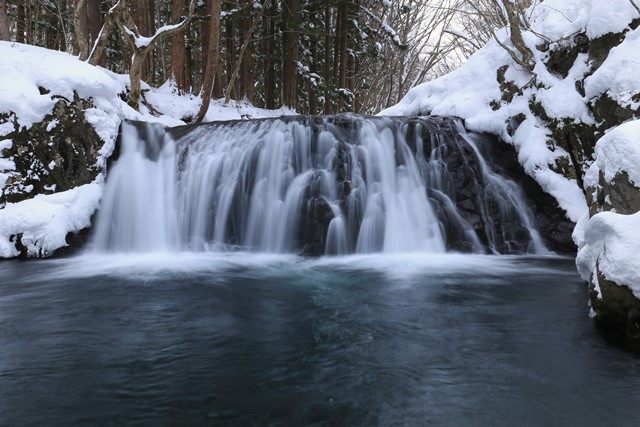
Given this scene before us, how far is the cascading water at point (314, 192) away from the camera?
25.0 feet

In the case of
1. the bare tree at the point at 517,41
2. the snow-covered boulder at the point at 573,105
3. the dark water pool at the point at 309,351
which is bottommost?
the dark water pool at the point at 309,351

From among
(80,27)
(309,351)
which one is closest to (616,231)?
(309,351)

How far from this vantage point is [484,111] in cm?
902

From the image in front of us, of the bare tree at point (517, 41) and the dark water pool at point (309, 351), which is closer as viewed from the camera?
the dark water pool at point (309, 351)

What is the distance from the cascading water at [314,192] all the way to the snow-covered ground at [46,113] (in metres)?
0.40

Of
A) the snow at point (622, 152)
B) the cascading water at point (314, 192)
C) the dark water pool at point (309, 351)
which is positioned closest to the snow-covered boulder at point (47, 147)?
the cascading water at point (314, 192)

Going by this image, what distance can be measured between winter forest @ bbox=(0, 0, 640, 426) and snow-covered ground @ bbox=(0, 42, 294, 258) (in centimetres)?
4

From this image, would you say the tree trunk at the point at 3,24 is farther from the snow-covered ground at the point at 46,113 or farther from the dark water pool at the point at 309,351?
the dark water pool at the point at 309,351

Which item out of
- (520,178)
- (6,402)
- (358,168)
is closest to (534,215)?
(520,178)

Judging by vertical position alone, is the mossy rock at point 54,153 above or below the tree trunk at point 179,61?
below

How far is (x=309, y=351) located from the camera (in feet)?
11.7

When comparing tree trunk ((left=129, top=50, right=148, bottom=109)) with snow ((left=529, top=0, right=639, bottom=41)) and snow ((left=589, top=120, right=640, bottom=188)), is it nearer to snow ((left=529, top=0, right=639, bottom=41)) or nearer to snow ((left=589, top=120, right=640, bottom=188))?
snow ((left=529, top=0, right=639, bottom=41))

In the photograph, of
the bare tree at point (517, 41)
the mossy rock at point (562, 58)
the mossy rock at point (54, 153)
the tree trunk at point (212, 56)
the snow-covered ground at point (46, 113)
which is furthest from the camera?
the tree trunk at point (212, 56)

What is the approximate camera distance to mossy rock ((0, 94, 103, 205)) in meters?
7.36
